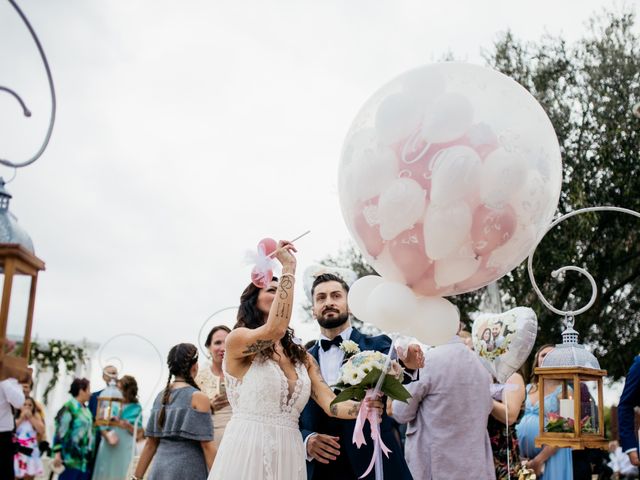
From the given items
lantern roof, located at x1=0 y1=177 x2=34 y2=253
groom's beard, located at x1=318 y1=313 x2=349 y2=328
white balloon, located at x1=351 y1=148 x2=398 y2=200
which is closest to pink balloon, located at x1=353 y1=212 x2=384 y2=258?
white balloon, located at x1=351 y1=148 x2=398 y2=200

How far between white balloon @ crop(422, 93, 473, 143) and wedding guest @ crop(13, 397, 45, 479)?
29.3 ft

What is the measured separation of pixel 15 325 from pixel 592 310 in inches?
520

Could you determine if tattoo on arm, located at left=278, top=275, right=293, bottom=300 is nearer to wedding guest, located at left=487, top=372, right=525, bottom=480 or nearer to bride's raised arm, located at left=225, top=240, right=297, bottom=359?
bride's raised arm, located at left=225, top=240, right=297, bottom=359

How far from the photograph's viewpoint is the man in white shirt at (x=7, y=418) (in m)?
7.21

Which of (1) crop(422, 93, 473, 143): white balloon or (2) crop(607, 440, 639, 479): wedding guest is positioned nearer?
(1) crop(422, 93, 473, 143): white balloon

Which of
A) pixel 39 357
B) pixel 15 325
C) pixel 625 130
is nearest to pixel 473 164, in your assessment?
pixel 15 325

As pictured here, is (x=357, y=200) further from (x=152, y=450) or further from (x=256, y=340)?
(x=152, y=450)

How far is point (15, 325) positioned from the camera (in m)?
2.53

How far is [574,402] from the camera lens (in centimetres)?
495

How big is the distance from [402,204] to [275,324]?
0.98 meters

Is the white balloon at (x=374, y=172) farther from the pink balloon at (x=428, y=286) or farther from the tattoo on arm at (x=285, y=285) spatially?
the tattoo on arm at (x=285, y=285)

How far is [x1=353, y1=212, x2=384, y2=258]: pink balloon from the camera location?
139 inches

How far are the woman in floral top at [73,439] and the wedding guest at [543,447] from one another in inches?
238

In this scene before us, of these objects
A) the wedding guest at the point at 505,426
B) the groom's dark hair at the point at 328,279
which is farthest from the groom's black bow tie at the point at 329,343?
the wedding guest at the point at 505,426
